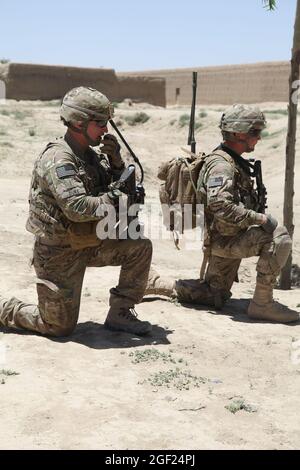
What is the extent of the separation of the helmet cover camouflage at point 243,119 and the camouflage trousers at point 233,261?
721 mm

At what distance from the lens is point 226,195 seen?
510 cm

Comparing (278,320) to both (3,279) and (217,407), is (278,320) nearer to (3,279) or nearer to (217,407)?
(217,407)

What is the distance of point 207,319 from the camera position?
17.7 ft

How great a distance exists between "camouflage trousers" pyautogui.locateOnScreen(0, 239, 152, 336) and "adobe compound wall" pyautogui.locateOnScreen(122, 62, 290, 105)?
92.7 feet

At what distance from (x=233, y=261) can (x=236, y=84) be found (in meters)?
30.7

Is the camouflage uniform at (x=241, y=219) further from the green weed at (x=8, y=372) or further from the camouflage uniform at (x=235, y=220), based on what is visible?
the green weed at (x=8, y=372)

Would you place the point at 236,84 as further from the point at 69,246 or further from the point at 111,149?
the point at 69,246

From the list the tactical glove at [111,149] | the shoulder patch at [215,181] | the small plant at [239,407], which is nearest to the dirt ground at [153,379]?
the small plant at [239,407]

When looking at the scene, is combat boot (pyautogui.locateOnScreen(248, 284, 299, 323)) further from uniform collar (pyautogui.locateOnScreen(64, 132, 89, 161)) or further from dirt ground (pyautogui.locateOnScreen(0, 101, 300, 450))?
uniform collar (pyautogui.locateOnScreen(64, 132, 89, 161))

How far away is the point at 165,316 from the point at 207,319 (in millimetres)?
308

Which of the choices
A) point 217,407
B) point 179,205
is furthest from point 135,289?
point 217,407

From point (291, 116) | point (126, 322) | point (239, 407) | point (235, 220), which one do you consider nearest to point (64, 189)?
point (126, 322)

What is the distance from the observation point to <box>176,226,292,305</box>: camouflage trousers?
208 inches

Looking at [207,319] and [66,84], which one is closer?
[207,319]
